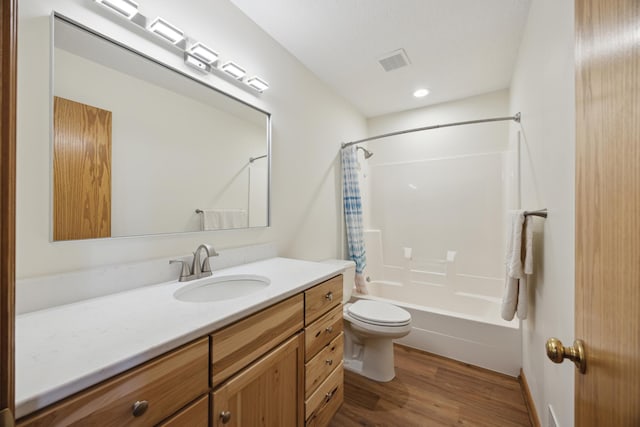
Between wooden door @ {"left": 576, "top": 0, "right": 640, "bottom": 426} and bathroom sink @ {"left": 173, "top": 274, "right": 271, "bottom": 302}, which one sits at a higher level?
wooden door @ {"left": 576, "top": 0, "right": 640, "bottom": 426}

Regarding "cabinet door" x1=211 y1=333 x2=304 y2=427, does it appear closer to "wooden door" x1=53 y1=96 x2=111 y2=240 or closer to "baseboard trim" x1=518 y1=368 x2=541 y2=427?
"wooden door" x1=53 y1=96 x2=111 y2=240

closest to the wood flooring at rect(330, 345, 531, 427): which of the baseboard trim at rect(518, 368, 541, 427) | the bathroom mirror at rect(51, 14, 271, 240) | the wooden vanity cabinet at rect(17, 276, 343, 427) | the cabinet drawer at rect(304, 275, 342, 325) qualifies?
the baseboard trim at rect(518, 368, 541, 427)

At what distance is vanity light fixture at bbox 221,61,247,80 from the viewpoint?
1.43 m

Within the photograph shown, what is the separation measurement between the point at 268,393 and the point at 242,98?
5.11 ft

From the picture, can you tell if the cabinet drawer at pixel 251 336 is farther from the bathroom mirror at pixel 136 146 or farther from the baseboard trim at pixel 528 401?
the baseboard trim at pixel 528 401

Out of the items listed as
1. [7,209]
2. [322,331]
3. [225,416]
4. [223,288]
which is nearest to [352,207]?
[322,331]

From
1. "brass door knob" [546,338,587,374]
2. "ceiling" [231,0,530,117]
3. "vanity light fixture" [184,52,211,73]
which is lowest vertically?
"brass door knob" [546,338,587,374]

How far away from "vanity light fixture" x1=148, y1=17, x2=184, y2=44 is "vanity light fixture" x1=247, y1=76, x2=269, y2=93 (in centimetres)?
43

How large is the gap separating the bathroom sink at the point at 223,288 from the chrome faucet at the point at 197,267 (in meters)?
0.06

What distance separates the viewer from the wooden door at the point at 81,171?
35.3 inches

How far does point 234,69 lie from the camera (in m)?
1.46

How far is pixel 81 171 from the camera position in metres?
0.95

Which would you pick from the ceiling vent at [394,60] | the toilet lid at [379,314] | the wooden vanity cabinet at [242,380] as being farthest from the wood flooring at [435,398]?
the ceiling vent at [394,60]

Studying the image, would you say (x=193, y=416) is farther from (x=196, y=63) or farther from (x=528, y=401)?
(x=528, y=401)
